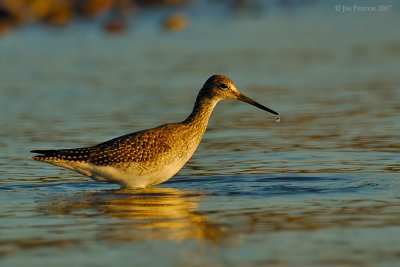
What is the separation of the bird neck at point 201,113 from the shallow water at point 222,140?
26.4 inches

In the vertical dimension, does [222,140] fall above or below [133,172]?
above

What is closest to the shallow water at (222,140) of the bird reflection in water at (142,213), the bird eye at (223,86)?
the bird reflection in water at (142,213)

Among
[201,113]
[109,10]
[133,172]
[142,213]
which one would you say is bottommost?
[142,213]

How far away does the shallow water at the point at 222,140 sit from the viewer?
9.38 m

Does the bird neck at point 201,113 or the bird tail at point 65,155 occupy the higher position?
the bird neck at point 201,113

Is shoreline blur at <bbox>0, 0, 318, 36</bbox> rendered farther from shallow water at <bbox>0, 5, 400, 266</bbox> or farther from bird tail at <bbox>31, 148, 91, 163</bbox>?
bird tail at <bbox>31, 148, 91, 163</bbox>

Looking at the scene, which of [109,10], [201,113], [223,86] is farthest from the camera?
[109,10]

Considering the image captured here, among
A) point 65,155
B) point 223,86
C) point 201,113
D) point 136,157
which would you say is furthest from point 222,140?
point 65,155

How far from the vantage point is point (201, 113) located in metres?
12.9

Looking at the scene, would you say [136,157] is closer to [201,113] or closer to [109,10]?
[201,113]

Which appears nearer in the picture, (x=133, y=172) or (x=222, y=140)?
A: (x=133, y=172)

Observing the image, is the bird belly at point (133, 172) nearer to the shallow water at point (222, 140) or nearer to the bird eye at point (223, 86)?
the shallow water at point (222, 140)

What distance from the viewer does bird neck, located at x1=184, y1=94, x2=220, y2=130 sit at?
1275 cm

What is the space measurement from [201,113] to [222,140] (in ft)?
8.36
